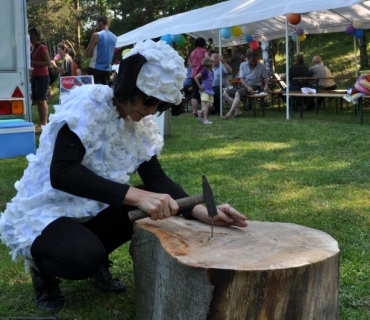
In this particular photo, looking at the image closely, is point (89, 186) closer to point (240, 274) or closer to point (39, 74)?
point (240, 274)

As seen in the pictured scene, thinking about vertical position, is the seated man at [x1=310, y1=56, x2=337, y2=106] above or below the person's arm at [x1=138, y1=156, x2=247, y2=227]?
above

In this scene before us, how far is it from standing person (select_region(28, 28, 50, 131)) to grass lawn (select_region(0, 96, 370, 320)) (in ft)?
6.06

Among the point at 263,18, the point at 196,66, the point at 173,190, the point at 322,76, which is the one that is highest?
the point at 263,18

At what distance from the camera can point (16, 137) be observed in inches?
249

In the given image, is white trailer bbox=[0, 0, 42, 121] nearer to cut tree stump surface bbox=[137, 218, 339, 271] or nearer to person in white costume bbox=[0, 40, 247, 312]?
person in white costume bbox=[0, 40, 247, 312]

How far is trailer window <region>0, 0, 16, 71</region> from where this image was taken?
5.57 m

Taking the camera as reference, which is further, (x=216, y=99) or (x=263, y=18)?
(x=216, y=99)

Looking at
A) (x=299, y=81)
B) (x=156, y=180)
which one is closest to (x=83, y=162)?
(x=156, y=180)

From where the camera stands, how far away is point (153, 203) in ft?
7.06

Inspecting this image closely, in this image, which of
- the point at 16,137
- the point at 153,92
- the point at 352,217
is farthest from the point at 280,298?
the point at 16,137

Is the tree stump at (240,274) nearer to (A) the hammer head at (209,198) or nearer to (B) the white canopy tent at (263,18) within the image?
(A) the hammer head at (209,198)

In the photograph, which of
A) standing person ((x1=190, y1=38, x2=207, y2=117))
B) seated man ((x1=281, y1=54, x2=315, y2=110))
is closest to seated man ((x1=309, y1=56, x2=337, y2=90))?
seated man ((x1=281, y1=54, x2=315, y2=110))

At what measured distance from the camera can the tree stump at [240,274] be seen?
6.09 ft

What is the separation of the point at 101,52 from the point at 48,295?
6.94 metres
